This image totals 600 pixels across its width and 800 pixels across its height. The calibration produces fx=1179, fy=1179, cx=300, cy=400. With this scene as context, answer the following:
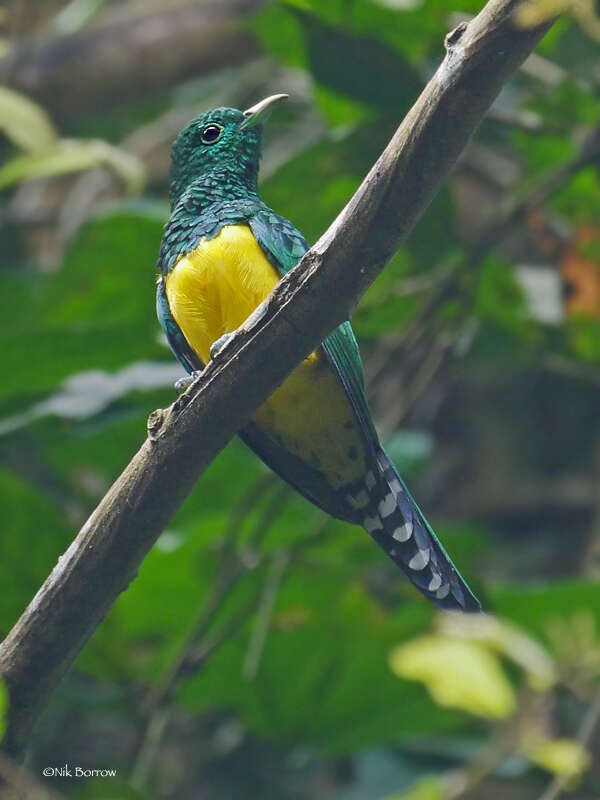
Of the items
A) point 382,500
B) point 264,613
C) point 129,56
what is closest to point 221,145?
point 382,500

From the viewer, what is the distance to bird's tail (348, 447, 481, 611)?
2.06 meters

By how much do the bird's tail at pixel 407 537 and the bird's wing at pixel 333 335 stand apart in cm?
12

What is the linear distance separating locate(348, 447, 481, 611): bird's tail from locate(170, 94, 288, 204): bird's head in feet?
2.04

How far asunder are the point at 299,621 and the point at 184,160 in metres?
1.54

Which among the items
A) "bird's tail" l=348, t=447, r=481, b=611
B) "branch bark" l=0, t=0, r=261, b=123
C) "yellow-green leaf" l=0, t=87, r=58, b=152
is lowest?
"bird's tail" l=348, t=447, r=481, b=611

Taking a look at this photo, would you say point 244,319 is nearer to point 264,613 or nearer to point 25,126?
point 25,126

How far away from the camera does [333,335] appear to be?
6.94 ft

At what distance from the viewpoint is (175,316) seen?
224 cm

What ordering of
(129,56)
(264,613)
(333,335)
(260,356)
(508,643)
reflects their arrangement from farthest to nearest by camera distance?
(129,56)
(264,613)
(333,335)
(260,356)
(508,643)

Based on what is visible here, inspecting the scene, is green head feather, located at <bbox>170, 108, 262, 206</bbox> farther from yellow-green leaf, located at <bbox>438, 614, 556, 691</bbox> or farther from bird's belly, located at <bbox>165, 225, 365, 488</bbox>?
yellow-green leaf, located at <bbox>438, 614, 556, 691</bbox>

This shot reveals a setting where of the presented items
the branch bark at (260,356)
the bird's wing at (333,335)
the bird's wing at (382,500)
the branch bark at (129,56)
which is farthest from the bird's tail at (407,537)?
the branch bark at (129,56)

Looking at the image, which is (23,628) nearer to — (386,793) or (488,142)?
(386,793)

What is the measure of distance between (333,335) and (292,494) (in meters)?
1.46

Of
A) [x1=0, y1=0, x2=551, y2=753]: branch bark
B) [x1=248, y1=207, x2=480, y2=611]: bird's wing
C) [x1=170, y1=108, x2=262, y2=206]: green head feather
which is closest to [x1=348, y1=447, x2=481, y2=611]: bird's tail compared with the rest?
[x1=248, y1=207, x2=480, y2=611]: bird's wing
